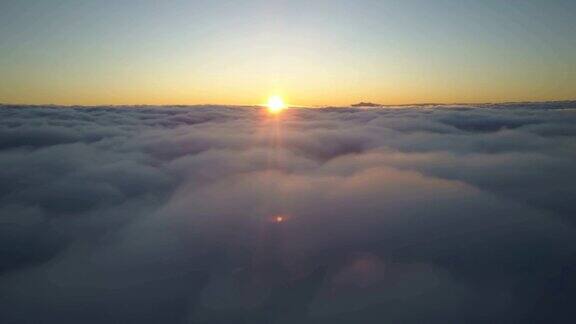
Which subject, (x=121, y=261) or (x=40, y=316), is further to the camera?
(x=121, y=261)

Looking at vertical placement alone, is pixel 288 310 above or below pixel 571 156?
below

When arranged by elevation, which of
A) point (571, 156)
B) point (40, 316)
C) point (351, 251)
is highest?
point (571, 156)

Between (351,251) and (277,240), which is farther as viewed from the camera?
(277,240)

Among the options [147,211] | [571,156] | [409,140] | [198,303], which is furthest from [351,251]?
[409,140]

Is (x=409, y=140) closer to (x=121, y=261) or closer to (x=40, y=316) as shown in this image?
(x=121, y=261)

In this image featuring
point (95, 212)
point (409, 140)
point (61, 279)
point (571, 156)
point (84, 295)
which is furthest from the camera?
point (409, 140)

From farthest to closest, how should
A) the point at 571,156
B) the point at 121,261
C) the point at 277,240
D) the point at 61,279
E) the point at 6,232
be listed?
the point at 571,156 < the point at 6,232 < the point at 277,240 < the point at 121,261 < the point at 61,279

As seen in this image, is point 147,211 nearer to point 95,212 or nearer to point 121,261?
point 95,212

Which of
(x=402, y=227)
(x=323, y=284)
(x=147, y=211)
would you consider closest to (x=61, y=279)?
(x=147, y=211)

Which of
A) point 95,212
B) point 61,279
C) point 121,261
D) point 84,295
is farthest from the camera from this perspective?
point 95,212
